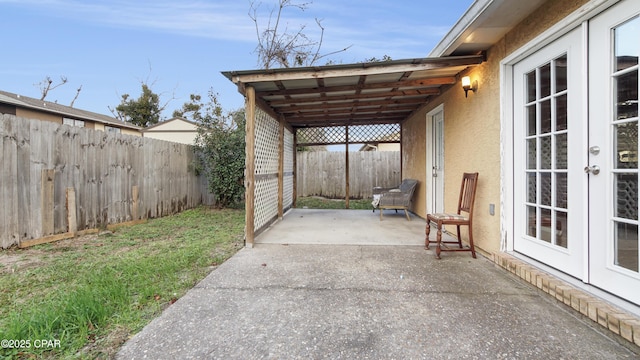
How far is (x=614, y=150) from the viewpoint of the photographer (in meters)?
1.83

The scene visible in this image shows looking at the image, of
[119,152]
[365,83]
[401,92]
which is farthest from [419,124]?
[119,152]

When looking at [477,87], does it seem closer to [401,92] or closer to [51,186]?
[401,92]

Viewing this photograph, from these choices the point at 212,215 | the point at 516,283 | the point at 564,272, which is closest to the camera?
the point at 564,272

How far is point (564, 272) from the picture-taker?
2215 millimetres

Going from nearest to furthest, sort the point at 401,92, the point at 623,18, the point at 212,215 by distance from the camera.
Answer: the point at 623,18, the point at 401,92, the point at 212,215

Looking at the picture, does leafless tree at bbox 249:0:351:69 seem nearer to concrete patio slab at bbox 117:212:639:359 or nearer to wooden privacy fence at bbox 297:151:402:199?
wooden privacy fence at bbox 297:151:402:199

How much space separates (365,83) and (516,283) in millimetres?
3001

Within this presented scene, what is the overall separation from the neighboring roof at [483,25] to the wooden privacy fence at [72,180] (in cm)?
541

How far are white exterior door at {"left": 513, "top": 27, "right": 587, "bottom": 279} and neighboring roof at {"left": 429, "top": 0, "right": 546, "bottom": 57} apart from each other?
1.31ft

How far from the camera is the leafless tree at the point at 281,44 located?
1022 centimetres

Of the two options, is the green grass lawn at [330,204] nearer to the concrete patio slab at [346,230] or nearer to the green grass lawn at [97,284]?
the concrete patio slab at [346,230]

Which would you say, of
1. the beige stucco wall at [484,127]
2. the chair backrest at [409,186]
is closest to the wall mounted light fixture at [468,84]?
the beige stucco wall at [484,127]

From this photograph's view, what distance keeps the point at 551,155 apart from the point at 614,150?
57 cm

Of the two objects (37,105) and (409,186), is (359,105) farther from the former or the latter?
(37,105)
